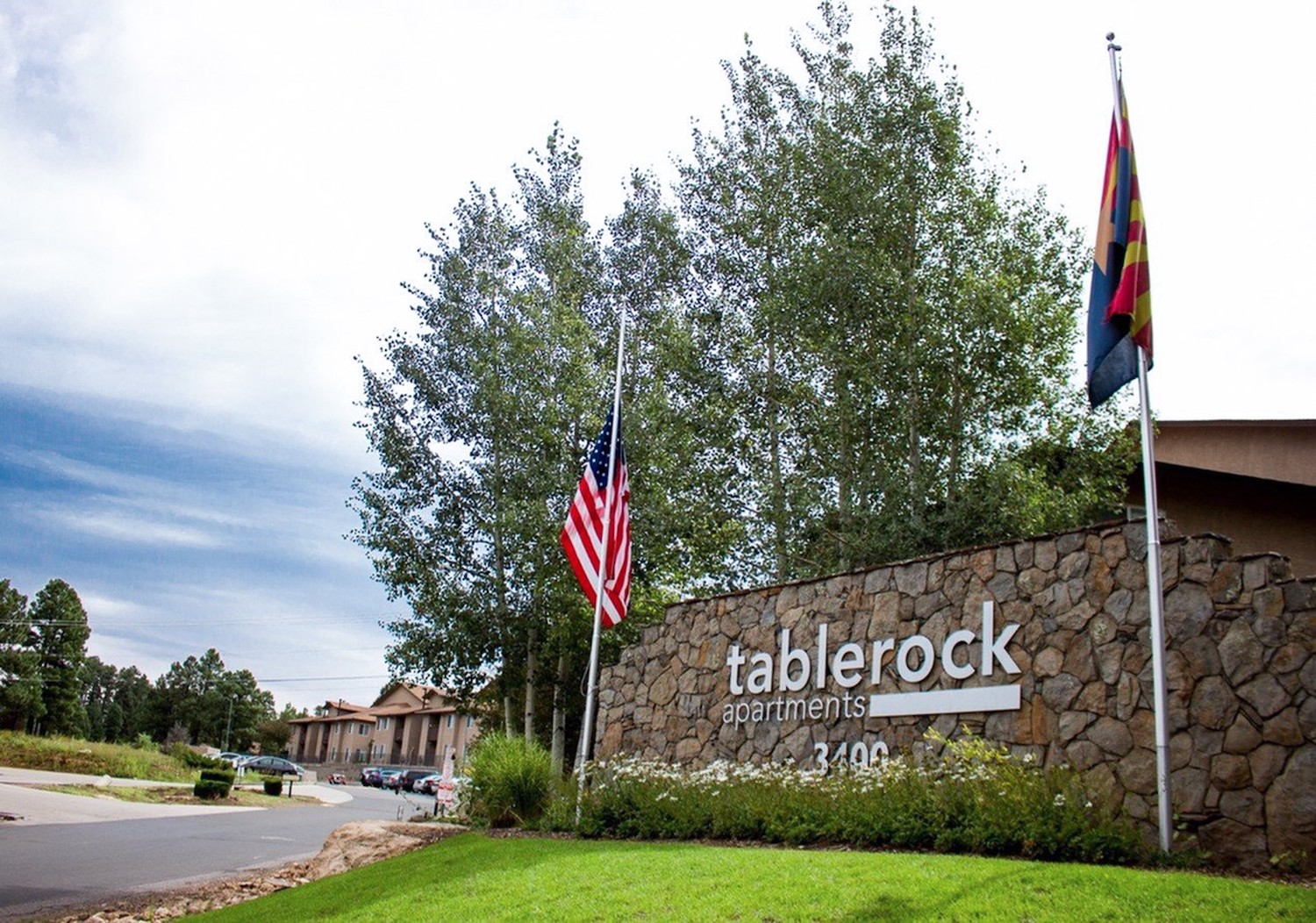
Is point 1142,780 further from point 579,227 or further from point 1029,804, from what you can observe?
point 579,227

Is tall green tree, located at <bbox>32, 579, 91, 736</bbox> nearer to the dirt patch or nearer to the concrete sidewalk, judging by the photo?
the concrete sidewalk

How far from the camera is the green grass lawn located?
6012mm

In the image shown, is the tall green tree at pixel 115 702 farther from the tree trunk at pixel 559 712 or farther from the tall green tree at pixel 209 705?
the tree trunk at pixel 559 712

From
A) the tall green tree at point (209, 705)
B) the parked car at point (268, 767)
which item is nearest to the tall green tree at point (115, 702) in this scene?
the tall green tree at point (209, 705)

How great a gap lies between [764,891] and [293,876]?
934 cm

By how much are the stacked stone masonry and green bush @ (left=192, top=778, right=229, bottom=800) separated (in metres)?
25.5

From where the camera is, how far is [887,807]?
9008mm

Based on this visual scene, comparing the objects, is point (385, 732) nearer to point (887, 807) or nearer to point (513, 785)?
point (513, 785)

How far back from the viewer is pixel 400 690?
78.2 m

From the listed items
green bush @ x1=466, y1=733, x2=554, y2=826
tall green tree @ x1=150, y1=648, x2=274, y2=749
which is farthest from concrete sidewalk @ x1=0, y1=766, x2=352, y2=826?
tall green tree @ x1=150, y1=648, x2=274, y2=749

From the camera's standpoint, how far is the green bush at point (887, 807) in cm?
783

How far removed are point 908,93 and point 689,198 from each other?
5.43 m

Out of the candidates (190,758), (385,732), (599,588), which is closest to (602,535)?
(599,588)

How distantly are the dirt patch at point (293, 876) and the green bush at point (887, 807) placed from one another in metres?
2.37
